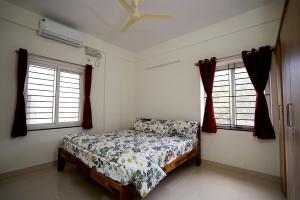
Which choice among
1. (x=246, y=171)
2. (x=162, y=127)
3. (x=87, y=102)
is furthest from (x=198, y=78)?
(x=87, y=102)

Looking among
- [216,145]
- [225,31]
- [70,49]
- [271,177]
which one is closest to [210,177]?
[216,145]

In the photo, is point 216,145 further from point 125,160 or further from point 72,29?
point 72,29

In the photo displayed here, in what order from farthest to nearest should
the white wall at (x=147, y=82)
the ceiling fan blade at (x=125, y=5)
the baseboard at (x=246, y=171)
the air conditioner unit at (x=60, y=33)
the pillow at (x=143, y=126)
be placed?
the pillow at (x=143, y=126) < the air conditioner unit at (x=60, y=33) < the white wall at (x=147, y=82) < the baseboard at (x=246, y=171) < the ceiling fan blade at (x=125, y=5)

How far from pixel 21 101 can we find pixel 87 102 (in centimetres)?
109

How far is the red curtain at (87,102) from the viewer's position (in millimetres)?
3133

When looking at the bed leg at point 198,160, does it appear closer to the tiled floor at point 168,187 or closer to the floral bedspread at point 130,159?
the tiled floor at point 168,187

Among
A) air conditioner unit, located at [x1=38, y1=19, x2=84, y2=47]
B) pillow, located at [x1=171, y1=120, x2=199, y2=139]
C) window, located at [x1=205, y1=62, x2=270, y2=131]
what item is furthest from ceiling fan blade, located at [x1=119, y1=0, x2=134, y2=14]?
pillow, located at [x1=171, y1=120, x2=199, y2=139]

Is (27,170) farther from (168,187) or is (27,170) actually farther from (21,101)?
(168,187)

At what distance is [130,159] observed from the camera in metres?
1.62

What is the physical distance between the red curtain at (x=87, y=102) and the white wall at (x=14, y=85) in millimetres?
186

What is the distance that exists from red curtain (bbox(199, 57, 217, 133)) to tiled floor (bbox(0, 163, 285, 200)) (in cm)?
80

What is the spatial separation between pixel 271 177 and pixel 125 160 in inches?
90.1

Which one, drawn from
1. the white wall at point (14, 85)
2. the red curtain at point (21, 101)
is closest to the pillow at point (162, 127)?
the white wall at point (14, 85)

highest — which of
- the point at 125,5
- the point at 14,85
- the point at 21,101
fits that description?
the point at 125,5
